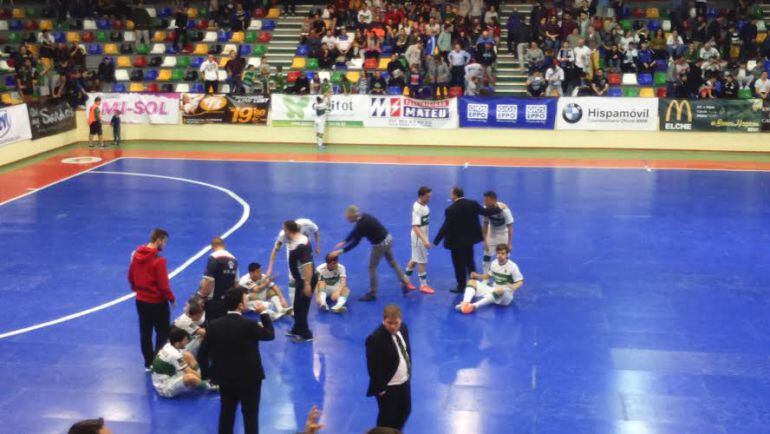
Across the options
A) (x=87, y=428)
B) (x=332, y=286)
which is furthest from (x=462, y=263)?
(x=87, y=428)

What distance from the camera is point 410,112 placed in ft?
103

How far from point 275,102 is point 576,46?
1084 centimetres

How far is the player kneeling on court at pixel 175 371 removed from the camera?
11.8 meters

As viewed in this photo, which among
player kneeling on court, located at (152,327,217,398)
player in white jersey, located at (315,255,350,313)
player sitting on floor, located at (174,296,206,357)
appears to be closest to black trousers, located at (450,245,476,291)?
player in white jersey, located at (315,255,350,313)

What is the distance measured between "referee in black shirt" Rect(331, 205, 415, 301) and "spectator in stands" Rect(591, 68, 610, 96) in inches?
675

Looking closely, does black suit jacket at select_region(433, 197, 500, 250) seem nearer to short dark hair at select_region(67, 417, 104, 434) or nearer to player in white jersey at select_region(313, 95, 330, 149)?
short dark hair at select_region(67, 417, 104, 434)

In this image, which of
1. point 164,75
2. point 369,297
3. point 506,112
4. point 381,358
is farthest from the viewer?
point 164,75

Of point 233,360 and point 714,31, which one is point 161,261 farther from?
point 714,31

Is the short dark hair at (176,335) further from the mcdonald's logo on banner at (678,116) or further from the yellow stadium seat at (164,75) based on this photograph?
the yellow stadium seat at (164,75)

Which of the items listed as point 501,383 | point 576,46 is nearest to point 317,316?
point 501,383

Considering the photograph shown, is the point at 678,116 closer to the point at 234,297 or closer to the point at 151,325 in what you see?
the point at 151,325

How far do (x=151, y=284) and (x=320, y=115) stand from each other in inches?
750

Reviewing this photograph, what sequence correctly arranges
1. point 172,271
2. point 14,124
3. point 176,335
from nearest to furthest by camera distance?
point 176,335 → point 172,271 → point 14,124

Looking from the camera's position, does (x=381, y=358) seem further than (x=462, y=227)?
No
